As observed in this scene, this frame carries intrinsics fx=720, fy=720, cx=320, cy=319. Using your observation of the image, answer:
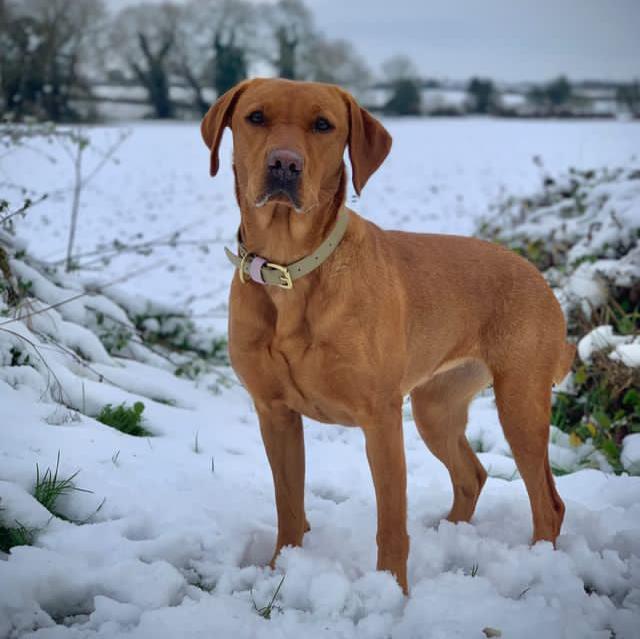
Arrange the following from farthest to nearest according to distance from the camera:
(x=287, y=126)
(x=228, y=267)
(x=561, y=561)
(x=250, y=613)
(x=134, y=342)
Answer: (x=228, y=267), (x=134, y=342), (x=561, y=561), (x=287, y=126), (x=250, y=613)

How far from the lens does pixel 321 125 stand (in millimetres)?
2607

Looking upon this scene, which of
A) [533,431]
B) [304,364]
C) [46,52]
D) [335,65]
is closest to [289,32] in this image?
[335,65]

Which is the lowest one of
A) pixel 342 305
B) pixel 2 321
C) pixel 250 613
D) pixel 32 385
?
pixel 250 613

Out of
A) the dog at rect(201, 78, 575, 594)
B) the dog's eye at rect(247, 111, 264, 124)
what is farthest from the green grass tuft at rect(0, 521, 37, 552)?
the dog's eye at rect(247, 111, 264, 124)

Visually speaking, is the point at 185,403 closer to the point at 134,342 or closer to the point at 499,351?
the point at 134,342

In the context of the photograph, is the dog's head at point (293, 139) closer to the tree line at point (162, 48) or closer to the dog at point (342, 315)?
the dog at point (342, 315)

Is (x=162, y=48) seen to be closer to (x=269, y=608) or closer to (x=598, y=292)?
(x=598, y=292)

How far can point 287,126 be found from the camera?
2.55 metres

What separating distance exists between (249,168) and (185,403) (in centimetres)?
223

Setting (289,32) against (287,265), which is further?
(289,32)

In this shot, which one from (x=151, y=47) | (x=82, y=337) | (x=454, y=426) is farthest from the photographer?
(x=151, y=47)

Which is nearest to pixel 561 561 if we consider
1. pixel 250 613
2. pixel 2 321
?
pixel 250 613

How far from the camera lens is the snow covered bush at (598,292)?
14.2 feet

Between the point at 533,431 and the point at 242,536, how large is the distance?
4.33 feet
